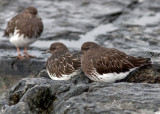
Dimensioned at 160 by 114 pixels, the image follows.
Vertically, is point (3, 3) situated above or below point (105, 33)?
above

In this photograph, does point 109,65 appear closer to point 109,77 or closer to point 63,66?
point 109,77

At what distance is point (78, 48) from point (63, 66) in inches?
101

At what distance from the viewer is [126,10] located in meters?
14.0

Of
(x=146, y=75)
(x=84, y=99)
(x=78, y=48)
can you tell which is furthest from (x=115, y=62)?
(x=78, y=48)

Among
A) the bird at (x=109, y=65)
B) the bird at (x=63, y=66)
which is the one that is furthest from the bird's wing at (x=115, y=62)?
the bird at (x=63, y=66)

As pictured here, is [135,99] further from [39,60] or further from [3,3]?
[3,3]

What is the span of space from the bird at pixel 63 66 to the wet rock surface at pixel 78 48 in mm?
220

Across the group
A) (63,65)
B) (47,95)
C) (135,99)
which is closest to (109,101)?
(135,99)

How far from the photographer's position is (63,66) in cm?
762

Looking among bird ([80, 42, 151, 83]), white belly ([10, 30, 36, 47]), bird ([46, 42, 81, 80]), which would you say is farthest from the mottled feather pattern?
white belly ([10, 30, 36, 47])

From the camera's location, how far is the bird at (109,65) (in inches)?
269

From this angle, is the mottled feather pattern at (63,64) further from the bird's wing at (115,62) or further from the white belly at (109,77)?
the white belly at (109,77)

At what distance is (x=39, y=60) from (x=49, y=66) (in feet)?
4.38

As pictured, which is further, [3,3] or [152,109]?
[3,3]
